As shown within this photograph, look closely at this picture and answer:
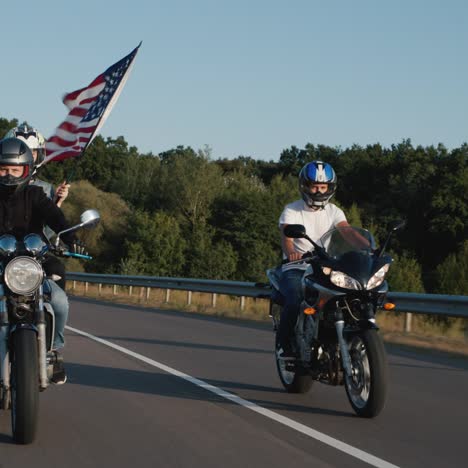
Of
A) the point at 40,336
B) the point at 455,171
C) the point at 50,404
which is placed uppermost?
the point at 455,171

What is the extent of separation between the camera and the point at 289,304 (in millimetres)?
8570

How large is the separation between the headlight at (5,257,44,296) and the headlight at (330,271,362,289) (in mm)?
2212

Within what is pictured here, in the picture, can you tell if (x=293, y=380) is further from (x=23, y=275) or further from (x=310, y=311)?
(x=23, y=275)

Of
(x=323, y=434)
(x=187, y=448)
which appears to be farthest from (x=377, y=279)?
(x=187, y=448)

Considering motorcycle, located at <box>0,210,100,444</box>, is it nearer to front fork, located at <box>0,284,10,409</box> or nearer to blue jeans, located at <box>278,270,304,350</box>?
front fork, located at <box>0,284,10,409</box>

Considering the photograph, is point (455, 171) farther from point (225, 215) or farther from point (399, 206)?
point (225, 215)

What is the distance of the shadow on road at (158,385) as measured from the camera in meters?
8.46

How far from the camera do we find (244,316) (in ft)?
70.3

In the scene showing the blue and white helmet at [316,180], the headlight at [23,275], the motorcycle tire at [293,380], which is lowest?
the motorcycle tire at [293,380]

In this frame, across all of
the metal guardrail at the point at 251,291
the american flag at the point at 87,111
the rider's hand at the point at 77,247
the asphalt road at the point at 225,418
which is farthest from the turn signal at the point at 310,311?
the american flag at the point at 87,111

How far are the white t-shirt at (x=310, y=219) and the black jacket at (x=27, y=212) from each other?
2.32 m

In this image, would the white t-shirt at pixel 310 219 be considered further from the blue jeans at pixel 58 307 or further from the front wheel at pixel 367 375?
the blue jeans at pixel 58 307

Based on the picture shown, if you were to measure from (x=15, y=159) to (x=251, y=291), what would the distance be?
50.2 feet

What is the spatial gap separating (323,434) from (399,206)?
83.5 metres
